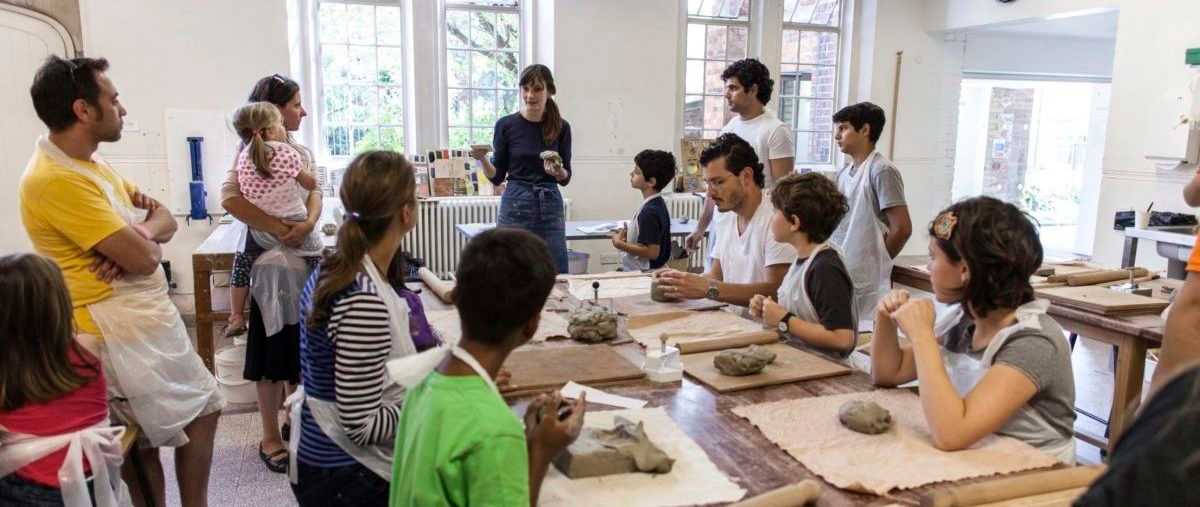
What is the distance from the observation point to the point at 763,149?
3543 mm

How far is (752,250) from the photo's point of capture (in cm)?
271

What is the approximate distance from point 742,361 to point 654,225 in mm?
1844

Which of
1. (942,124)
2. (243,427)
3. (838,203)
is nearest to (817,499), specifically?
(838,203)

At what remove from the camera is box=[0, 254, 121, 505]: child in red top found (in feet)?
5.17

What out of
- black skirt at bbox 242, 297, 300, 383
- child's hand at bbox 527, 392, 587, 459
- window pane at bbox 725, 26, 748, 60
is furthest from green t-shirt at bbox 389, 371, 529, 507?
window pane at bbox 725, 26, 748, 60

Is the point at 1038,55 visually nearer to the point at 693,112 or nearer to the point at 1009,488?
the point at 693,112

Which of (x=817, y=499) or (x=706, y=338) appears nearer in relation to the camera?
(x=817, y=499)

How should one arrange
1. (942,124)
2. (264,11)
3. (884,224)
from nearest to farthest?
(884,224) < (264,11) < (942,124)

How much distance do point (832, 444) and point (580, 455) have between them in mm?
503

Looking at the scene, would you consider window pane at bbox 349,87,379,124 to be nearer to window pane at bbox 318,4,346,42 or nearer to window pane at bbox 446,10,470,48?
window pane at bbox 318,4,346,42

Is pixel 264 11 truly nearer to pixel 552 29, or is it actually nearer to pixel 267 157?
pixel 552 29

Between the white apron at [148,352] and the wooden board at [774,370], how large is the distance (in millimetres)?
1345

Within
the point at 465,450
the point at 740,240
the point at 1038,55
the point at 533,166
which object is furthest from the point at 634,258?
the point at 1038,55

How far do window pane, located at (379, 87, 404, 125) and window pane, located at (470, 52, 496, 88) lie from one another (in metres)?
0.60
